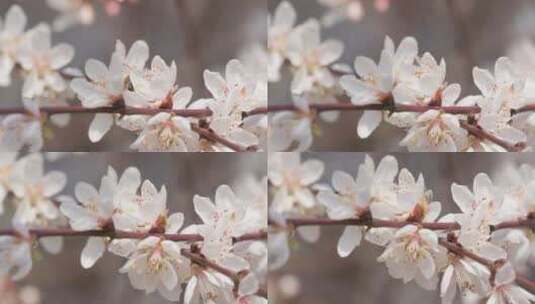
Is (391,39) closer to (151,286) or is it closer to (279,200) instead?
(279,200)

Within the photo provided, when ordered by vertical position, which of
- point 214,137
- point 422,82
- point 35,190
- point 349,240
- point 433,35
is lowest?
point 349,240

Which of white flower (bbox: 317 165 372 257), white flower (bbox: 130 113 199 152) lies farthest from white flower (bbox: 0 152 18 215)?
white flower (bbox: 317 165 372 257)

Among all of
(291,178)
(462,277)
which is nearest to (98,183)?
(291,178)

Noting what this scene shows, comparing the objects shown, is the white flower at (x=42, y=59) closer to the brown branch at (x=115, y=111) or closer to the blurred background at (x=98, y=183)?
the brown branch at (x=115, y=111)

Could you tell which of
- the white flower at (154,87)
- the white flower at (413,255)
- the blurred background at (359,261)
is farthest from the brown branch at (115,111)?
the white flower at (413,255)

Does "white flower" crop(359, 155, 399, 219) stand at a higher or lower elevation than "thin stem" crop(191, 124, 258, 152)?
lower

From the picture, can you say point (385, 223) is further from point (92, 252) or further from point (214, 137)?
point (92, 252)

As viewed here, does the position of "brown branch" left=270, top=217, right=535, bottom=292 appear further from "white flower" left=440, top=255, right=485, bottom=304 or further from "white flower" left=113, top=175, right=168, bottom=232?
"white flower" left=113, top=175, right=168, bottom=232
